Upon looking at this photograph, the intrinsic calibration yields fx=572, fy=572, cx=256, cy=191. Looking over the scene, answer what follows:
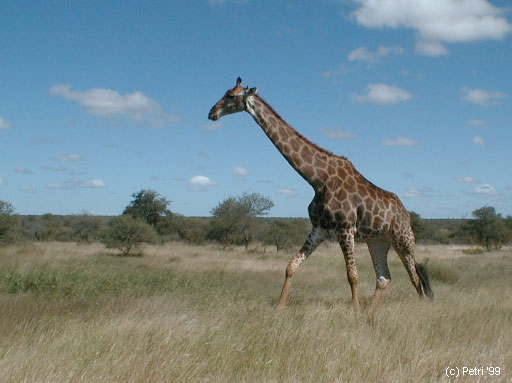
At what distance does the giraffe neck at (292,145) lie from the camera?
29.1 ft

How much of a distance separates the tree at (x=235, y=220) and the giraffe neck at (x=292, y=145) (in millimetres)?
35263

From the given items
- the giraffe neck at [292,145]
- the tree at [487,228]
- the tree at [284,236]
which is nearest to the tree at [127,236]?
the tree at [284,236]

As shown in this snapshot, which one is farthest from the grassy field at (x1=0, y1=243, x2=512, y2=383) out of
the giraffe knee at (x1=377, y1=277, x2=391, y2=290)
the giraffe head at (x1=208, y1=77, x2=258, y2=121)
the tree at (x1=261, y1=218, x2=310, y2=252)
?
the tree at (x1=261, y1=218, x2=310, y2=252)

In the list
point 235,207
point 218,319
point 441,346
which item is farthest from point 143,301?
point 235,207

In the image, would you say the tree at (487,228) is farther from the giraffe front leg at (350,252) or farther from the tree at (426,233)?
the giraffe front leg at (350,252)

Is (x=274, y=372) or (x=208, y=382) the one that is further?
Answer: (x=274, y=372)

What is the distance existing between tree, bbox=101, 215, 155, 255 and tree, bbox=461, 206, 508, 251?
86.3 feet

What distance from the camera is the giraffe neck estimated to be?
886 cm

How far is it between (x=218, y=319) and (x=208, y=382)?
2.06m

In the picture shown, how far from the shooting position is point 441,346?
19.8ft

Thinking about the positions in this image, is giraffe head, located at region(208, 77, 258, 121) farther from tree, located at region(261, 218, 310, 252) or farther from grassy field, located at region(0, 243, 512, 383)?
tree, located at region(261, 218, 310, 252)

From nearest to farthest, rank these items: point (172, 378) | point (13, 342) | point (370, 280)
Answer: point (172, 378) < point (13, 342) < point (370, 280)

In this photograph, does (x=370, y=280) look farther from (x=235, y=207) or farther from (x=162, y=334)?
(x=235, y=207)

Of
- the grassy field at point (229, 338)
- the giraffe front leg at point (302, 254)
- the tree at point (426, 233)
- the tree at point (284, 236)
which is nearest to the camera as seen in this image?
the grassy field at point (229, 338)
